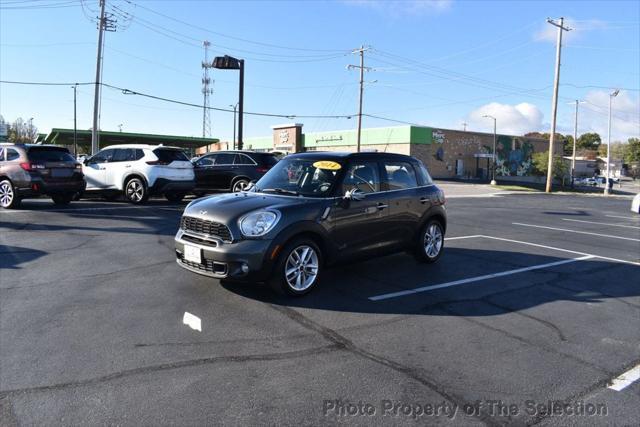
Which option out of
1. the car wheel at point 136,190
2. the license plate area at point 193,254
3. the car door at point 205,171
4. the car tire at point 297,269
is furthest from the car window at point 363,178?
the car door at point 205,171

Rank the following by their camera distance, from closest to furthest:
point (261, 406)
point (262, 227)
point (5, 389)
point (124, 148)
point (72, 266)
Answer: point (261, 406), point (5, 389), point (262, 227), point (72, 266), point (124, 148)

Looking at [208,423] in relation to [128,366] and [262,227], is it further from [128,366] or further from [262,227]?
[262,227]

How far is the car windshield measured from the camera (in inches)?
235

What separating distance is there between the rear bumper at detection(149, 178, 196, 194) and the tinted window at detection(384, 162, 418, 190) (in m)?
8.69

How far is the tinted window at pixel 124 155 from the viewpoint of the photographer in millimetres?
13875

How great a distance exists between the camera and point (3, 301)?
17.4 ft

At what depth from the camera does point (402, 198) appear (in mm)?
6848

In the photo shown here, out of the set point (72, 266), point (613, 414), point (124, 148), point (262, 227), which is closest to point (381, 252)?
point (262, 227)

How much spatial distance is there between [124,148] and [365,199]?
10.2 m

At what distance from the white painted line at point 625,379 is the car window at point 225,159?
13606 millimetres

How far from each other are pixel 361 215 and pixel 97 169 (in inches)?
437

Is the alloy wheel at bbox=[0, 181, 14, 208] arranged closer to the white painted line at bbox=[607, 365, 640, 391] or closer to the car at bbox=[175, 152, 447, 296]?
the car at bbox=[175, 152, 447, 296]

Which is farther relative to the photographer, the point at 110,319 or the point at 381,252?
the point at 381,252

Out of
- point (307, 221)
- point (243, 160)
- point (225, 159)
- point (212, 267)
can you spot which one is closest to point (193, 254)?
point (212, 267)
